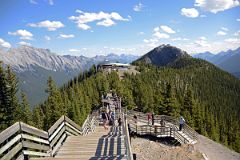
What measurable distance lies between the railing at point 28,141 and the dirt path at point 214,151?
2008 cm

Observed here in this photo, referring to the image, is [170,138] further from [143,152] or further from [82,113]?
[82,113]

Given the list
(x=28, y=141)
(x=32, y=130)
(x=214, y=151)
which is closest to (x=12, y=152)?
(x=32, y=130)

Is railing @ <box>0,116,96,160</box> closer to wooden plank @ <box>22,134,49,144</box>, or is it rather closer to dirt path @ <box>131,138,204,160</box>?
wooden plank @ <box>22,134,49,144</box>

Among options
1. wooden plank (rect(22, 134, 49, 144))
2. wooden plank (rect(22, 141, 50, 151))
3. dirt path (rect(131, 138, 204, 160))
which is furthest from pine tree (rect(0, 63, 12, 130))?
wooden plank (rect(22, 134, 49, 144))

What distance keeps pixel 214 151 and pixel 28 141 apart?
2632 cm

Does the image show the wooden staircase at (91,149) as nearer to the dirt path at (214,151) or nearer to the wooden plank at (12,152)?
the wooden plank at (12,152)

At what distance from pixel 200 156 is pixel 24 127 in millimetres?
20202

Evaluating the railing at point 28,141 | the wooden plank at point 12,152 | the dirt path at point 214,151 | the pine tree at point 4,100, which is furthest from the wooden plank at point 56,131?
the pine tree at point 4,100

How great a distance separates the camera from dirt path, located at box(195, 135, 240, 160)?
30.9 meters

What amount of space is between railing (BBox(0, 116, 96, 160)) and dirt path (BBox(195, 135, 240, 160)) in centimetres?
2008

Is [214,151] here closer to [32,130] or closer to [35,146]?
[35,146]

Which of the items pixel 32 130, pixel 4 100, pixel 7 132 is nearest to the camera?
pixel 7 132

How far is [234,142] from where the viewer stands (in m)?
84.1

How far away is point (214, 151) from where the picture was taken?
32.9 metres
